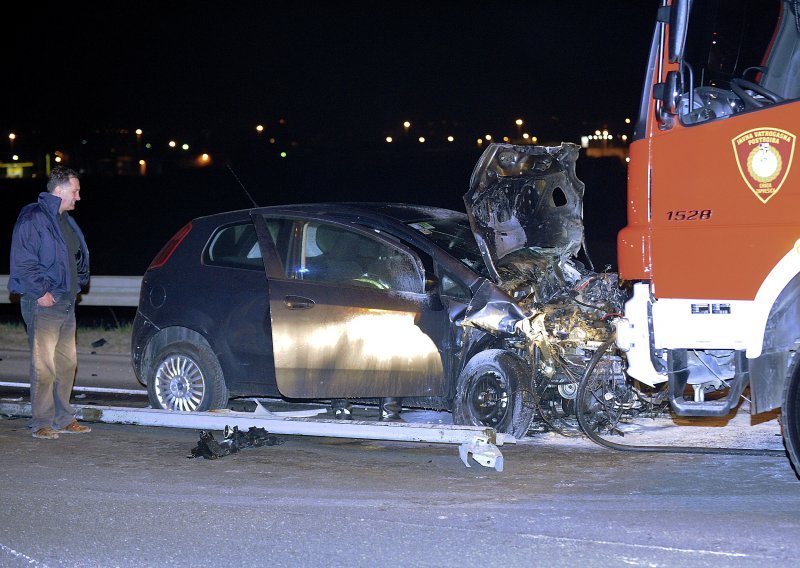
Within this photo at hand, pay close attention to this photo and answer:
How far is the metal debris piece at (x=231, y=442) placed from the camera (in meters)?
7.16

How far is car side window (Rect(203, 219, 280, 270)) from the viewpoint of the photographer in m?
8.11

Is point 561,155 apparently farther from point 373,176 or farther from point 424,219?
point 373,176

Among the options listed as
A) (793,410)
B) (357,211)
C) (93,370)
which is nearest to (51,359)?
(357,211)

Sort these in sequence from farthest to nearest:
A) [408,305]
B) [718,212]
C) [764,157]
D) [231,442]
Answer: [408,305] → [231,442] → [718,212] → [764,157]

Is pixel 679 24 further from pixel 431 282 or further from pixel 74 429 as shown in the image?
pixel 74 429

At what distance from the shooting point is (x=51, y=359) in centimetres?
779

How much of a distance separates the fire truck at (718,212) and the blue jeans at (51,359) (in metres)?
4.15

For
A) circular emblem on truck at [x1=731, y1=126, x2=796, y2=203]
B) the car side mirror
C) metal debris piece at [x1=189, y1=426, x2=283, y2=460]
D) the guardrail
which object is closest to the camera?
circular emblem on truck at [x1=731, y1=126, x2=796, y2=203]

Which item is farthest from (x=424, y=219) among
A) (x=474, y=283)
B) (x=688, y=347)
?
(x=688, y=347)

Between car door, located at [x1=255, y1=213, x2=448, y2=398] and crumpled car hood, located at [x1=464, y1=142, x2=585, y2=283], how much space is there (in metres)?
0.69

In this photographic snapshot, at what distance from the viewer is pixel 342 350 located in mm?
7562

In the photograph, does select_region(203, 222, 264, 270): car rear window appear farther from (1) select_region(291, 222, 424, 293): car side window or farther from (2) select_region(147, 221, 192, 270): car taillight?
(1) select_region(291, 222, 424, 293): car side window

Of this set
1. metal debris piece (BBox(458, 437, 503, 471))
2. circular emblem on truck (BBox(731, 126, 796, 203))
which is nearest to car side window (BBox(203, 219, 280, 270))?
metal debris piece (BBox(458, 437, 503, 471))

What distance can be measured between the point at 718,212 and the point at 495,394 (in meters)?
2.32
